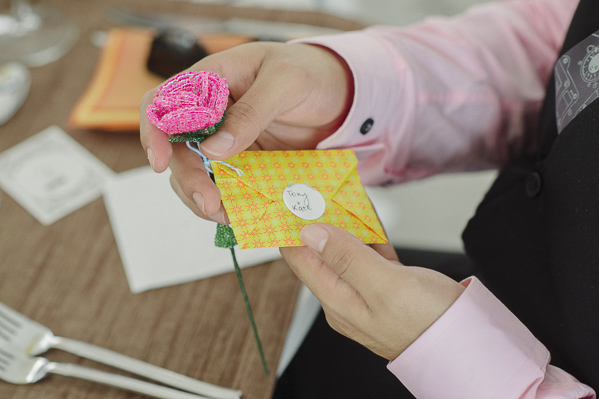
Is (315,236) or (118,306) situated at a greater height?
(315,236)

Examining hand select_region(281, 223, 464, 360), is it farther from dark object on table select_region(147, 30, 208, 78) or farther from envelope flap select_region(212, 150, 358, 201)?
dark object on table select_region(147, 30, 208, 78)

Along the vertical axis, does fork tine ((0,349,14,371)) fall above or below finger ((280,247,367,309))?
below

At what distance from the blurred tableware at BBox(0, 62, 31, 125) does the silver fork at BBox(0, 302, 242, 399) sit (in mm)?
333

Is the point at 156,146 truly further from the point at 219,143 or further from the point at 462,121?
the point at 462,121

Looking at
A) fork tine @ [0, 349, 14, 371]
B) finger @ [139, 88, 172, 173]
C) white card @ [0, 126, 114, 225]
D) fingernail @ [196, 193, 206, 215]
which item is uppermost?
finger @ [139, 88, 172, 173]

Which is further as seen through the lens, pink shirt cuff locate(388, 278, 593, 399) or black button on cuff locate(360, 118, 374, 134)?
black button on cuff locate(360, 118, 374, 134)

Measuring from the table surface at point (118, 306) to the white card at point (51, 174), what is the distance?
0.02m

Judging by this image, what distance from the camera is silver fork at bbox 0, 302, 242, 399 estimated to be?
0.43 m

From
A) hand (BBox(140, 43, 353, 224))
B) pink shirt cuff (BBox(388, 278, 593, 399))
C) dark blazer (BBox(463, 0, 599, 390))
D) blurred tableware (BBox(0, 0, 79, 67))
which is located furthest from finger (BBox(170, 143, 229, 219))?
blurred tableware (BBox(0, 0, 79, 67))

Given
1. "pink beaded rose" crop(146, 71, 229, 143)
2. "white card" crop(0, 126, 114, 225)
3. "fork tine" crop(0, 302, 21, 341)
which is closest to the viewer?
"pink beaded rose" crop(146, 71, 229, 143)

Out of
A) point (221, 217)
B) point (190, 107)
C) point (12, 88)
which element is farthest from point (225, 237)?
point (12, 88)

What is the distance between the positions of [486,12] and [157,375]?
26.4 inches

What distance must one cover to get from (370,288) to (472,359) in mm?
108

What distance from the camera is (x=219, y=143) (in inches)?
14.4
